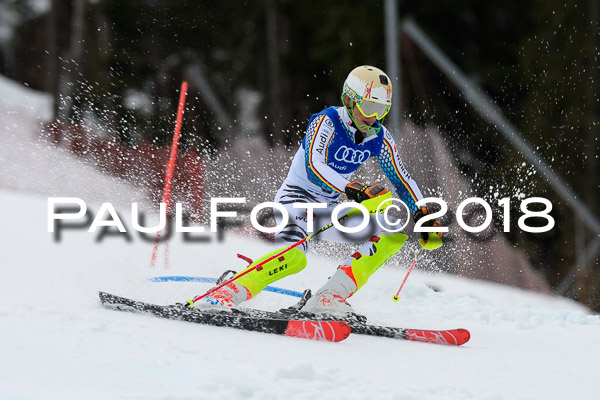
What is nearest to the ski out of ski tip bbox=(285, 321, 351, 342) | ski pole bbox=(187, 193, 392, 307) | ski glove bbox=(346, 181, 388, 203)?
ski tip bbox=(285, 321, 351, 342)

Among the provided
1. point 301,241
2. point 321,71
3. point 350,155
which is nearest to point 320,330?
point 301,241

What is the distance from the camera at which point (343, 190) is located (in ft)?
14.8

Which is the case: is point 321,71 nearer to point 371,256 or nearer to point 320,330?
point 371,256

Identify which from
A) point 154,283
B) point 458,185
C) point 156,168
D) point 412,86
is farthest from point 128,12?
point 154,283

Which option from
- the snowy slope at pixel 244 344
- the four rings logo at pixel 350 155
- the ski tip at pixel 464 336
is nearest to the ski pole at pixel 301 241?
the four rings logo at pixel 350 155

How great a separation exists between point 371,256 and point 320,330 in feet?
2.63

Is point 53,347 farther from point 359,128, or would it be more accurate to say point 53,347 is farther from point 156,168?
point 156,168

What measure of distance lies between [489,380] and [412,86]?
63.2 feet

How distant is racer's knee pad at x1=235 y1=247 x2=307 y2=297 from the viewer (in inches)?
183

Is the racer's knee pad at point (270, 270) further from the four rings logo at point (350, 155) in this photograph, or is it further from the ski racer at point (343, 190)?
the four rings logo at point (350, 155)

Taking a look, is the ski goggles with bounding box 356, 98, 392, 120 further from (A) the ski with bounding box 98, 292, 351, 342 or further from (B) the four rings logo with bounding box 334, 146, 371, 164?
(A) the ski with bounding box 98, 292, 351, 342

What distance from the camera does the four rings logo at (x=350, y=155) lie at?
487cm

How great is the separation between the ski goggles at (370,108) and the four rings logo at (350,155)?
28 centimetres

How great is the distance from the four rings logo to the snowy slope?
1192 millimetres
